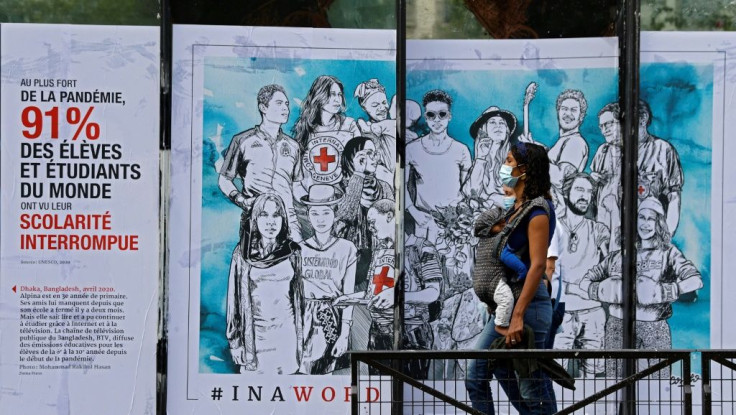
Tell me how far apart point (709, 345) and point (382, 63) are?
301 cm

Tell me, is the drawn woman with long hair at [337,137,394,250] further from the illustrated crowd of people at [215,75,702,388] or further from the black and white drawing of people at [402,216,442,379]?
the black and white drawing of people at [402,216,442,379]

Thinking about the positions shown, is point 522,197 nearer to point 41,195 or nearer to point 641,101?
point 641,101

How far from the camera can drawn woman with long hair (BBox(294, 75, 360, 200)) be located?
27.6 ft

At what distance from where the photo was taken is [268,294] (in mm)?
8430

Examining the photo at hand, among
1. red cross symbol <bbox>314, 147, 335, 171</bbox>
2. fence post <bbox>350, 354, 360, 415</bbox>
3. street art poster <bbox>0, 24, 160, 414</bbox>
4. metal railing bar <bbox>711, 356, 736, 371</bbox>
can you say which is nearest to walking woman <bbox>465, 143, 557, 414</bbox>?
fence post <bbox>350, 354, 360, 415</bbox>

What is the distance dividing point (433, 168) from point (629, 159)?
1.37m

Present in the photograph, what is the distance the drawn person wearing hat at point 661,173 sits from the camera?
8523mm

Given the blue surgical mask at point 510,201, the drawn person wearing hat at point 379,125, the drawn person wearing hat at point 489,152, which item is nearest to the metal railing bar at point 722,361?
the blue surgical mask at point 510,201

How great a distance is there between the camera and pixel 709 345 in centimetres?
853

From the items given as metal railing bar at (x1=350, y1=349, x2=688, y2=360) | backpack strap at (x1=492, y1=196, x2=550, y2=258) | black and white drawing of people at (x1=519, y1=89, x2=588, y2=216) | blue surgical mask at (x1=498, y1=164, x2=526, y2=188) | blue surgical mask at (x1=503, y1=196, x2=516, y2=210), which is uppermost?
black and white drawing of people at (x1=519, y1=89, x2=588, y2=216)

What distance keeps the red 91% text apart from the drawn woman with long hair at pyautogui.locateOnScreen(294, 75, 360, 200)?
140 centimetres

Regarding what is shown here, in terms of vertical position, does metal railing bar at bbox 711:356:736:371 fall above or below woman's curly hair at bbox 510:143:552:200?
below

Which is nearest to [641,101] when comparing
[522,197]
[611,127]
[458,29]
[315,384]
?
[611,127]

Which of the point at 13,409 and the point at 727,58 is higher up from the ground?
the point at 727,58
